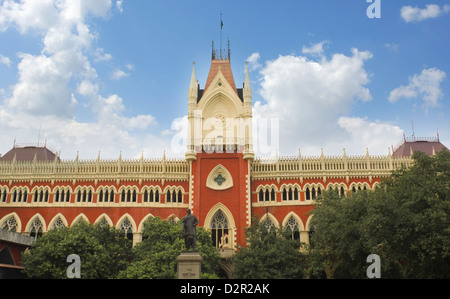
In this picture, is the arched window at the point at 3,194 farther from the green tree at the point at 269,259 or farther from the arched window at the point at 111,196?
the green tree at the point at 269,259

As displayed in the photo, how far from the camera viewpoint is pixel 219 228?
143 ft

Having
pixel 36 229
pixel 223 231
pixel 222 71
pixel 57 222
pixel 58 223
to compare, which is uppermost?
pixel 222 71

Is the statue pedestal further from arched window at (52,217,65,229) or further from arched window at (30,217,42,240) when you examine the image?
arched window at (30,217,42,240)

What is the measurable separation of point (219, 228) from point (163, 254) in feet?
38.3

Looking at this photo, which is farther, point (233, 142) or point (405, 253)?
point (233, 142)

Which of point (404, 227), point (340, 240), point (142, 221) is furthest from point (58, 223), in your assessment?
point (404, 227)

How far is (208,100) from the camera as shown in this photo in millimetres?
47062

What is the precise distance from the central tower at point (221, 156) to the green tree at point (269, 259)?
5608 millimetres

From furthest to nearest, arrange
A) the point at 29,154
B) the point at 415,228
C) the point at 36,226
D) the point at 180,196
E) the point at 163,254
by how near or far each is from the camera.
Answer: the point at 29,154 → the point at 180,196 → the point at 36,226 → the point at 163,254 → the point at 415,228

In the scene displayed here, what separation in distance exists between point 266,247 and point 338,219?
259 inches

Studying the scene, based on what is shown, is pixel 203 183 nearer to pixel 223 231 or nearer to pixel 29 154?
pixel 223 231
